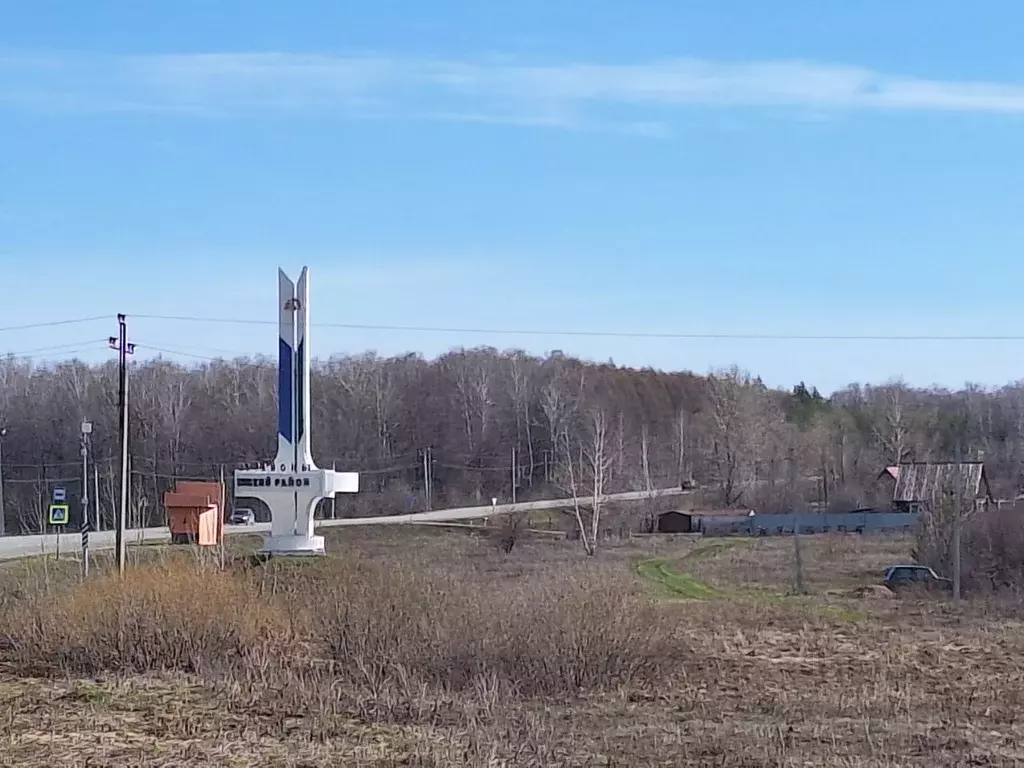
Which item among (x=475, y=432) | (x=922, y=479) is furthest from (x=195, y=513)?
(x=475, y=432)

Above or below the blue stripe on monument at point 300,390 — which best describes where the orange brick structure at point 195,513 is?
below

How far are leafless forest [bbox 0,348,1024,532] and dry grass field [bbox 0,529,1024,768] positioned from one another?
186ft

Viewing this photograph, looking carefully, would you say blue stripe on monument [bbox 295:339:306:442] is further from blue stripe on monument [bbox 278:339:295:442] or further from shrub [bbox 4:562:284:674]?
shrub [bbox 4:562:284:674]

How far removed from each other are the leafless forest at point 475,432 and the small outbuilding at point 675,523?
5007 mm

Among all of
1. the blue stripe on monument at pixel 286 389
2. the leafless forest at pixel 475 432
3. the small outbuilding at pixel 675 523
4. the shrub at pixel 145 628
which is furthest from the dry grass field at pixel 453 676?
the leafless forest at pixel 475 432

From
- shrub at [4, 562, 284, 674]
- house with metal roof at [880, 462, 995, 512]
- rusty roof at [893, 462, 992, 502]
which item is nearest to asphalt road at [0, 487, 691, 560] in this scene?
shrub at [4, 562, 284, 674]

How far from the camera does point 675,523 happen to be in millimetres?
74938

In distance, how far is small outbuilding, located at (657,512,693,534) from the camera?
7431 cm

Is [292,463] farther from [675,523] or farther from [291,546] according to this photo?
[675,523]

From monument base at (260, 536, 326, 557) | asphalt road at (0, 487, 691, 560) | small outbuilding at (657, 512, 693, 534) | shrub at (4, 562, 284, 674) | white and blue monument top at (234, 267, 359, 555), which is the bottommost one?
small outbuilding at (657, 512, 693, 534)

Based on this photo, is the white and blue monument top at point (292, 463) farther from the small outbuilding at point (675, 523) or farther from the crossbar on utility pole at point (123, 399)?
the small outbuilding at point (675, 523)

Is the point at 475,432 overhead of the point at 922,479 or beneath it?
overhead

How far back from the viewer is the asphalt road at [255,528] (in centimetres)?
4384

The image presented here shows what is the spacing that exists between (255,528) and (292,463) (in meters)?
38.6
